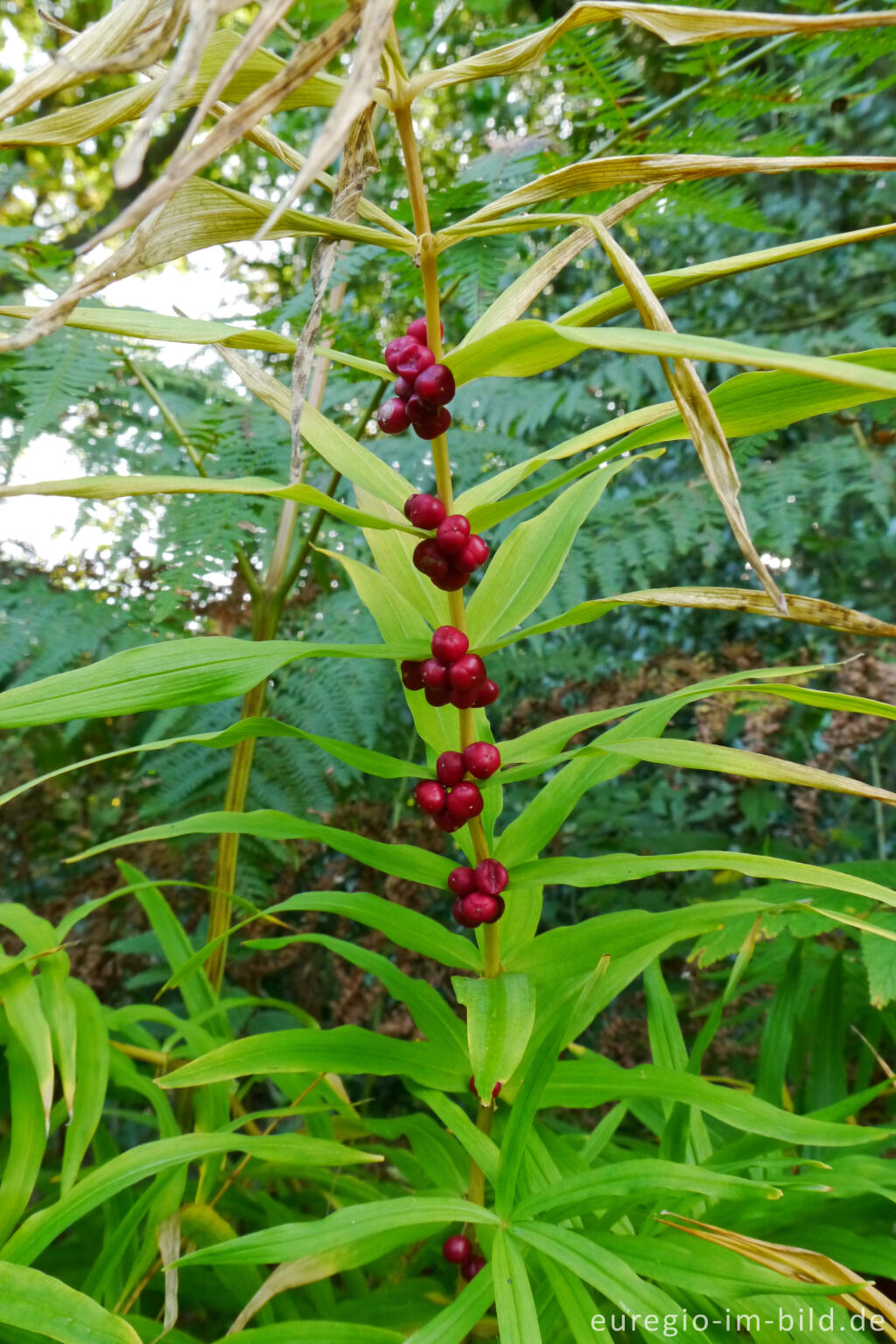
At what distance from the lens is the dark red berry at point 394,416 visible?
13.8 inches

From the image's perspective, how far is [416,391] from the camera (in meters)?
0.34

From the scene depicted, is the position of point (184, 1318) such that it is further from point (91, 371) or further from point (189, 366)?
point (189, 366)

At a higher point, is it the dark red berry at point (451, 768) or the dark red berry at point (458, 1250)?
the dark red berry at point (451, 768)

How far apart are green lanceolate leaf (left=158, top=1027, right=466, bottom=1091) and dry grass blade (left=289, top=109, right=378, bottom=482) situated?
0.87 ft

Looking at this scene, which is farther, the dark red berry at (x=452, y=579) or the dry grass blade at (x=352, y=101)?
the dark red berry at (x=452, y=579)

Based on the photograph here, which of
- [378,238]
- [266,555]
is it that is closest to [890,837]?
[266,555]

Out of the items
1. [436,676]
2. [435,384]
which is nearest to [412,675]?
[436,676]

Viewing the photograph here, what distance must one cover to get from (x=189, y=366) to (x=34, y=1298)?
1.01 meters

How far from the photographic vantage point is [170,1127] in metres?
0.53

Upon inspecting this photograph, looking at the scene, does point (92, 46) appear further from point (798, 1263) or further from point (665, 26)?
point (798, 1263)

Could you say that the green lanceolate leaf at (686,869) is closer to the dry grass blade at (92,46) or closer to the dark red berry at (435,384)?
the dark red berry at (435,384)

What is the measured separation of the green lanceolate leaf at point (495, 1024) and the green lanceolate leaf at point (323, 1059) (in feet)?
0.22

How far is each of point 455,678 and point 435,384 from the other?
12 cm

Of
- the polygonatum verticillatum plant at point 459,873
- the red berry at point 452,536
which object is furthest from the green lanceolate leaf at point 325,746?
the red berry at point 452,536
